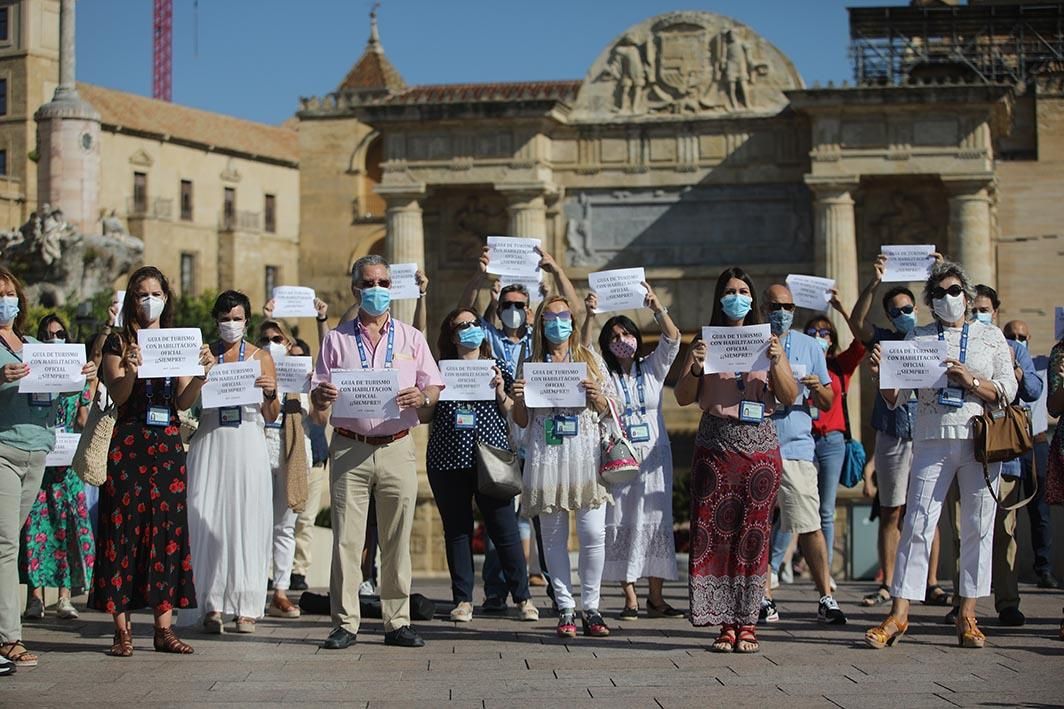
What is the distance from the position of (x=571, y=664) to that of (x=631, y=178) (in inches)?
805

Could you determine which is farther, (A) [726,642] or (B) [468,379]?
(B) [468,379]

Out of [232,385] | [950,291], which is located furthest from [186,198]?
[950,291]

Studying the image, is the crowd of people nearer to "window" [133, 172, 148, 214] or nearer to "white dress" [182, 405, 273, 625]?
"white dress" [182, 405, 273, 625]

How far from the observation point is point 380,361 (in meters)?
10.4

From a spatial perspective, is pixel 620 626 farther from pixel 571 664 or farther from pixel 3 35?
pixel 3 35

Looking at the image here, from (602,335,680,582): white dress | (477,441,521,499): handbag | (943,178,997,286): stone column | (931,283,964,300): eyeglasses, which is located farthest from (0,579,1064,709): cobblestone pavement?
(943,178,997,286): stone column

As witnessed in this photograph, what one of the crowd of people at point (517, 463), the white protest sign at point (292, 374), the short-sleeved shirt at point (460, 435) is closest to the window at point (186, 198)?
the crowd of people at point (517, 463)

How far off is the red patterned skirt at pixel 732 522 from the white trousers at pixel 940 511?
87cm

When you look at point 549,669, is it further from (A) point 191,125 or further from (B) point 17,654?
(A) point 191,125

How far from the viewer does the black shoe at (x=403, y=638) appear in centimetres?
1042

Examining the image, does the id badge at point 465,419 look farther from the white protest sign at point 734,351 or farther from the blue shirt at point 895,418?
the blue shirt at point 895,418

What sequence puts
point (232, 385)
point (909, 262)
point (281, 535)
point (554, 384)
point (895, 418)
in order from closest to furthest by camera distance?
point (232, 385) < point (554, 384) < point (909, 262) < point (895, 418) < point (281, 535)

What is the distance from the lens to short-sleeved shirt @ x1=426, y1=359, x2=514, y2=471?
12.0 m

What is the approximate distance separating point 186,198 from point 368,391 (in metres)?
66.1
